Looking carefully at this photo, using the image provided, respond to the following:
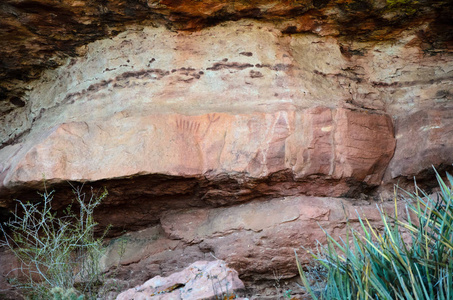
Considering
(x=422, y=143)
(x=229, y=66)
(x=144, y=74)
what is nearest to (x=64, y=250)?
(x=144, y=74)

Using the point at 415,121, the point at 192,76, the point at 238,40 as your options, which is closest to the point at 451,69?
the point at 415,121

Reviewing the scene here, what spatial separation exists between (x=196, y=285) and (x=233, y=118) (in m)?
1.65

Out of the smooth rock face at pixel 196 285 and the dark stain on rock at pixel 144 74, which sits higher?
the dark stain on rock at pixel 144 74

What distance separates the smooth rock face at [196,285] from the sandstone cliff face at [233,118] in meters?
0.90

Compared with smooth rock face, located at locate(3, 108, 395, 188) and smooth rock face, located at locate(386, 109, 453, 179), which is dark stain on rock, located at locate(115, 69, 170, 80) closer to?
smooth rock face, located at locate(3, 108, 395, 188)

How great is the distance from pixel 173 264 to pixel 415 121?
255cm

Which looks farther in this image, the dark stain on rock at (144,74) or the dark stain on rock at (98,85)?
the dark stain on rock at (98,85)

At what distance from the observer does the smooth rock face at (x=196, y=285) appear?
3.23 meters

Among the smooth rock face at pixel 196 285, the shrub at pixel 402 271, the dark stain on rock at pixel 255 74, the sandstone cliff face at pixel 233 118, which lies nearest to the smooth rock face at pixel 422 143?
the sandstone cliff face at pixel 233 118

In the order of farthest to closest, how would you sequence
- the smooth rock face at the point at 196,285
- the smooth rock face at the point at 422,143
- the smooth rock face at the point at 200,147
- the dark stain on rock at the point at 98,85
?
the dark stain on rock at the point at 98,85 < the smooth rock face at the point at 422,143 < the smooth rock face at the point at 200,147 < the smooth rock face at the point at 196,285

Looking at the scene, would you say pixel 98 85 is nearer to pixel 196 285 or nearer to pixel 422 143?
pixel 196 285

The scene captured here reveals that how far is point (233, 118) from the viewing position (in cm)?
452

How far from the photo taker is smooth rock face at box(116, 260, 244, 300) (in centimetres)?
323

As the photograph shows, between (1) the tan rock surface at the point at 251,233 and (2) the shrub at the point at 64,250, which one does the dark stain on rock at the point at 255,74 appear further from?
(2) the shrub at the point at 64,250
